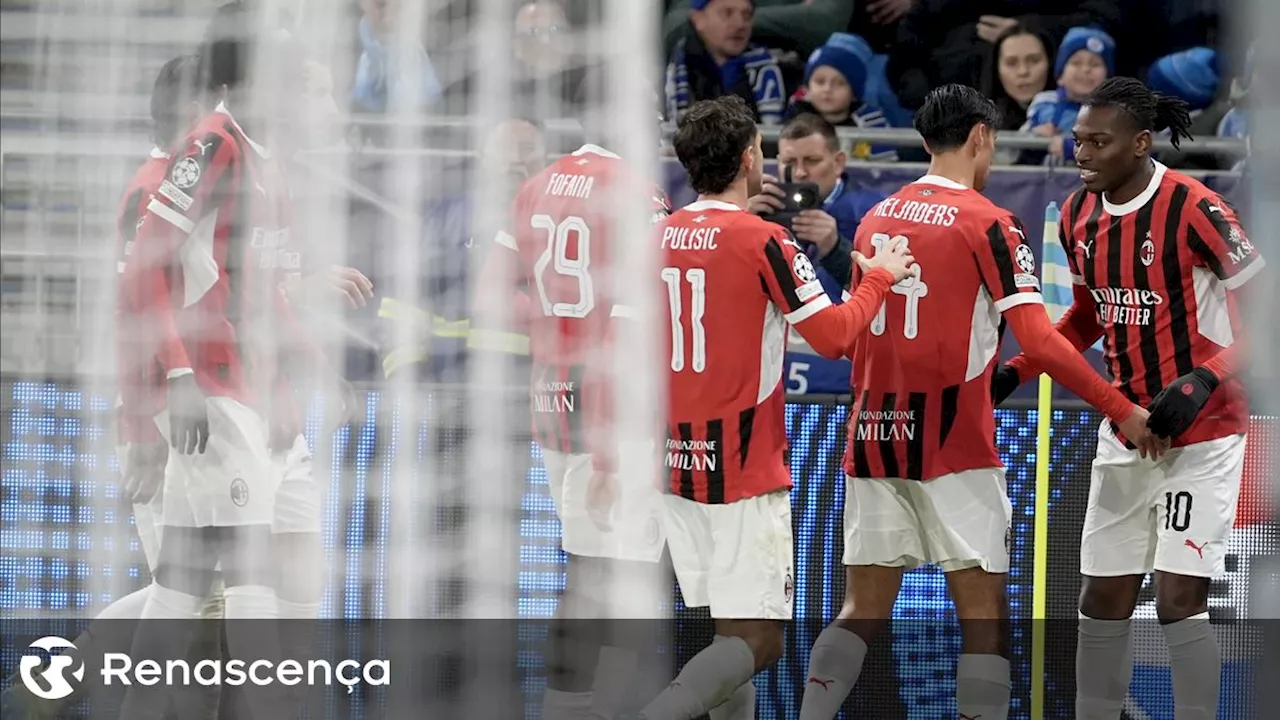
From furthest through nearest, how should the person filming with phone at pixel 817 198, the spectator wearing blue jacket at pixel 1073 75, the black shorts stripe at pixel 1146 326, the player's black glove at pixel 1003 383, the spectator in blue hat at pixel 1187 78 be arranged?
the spectator wearing blue jacket at pixel 1073 75
the spectator in blue hat at pixel 1187 78
the person filming with phone at pixel 817 198
the player's black glove at pixel 1003 383
the black shorts stripe at pixel 1146 326

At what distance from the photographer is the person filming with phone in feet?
13.9

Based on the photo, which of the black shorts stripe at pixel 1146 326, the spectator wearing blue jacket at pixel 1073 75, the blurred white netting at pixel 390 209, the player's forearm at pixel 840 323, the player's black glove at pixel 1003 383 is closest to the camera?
the blurred white netting at pixel 390 209

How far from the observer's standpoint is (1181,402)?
3422 millimetres

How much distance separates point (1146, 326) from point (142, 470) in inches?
91.2

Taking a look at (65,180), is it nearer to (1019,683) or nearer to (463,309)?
(463,309)

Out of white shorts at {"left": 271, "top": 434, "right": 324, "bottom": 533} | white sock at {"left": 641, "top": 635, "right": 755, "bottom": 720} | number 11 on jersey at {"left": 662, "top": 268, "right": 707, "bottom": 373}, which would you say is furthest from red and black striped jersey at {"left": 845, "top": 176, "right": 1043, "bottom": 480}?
white shorts at {"left": 271, "top": 434, "right": 324, "bottom": 533}

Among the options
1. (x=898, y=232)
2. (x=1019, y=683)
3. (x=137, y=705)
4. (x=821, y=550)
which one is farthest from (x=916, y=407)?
(x=137, y=705)

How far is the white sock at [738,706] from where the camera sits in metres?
3.52

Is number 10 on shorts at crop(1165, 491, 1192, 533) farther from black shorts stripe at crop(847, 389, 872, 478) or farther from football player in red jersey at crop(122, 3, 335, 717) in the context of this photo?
football player in red jersey at crop(122, 3, 335, 717)

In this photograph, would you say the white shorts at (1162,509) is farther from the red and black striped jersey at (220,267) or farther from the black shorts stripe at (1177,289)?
the red and black striped jersey at (220,267)

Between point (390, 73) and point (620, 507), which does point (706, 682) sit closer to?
point (620, 507)

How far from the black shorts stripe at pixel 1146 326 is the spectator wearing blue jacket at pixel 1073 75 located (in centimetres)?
129

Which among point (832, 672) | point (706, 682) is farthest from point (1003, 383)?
point (706, 682)

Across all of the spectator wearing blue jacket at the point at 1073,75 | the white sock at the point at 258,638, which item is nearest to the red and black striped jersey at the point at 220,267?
the white sock at the point at 258,638
